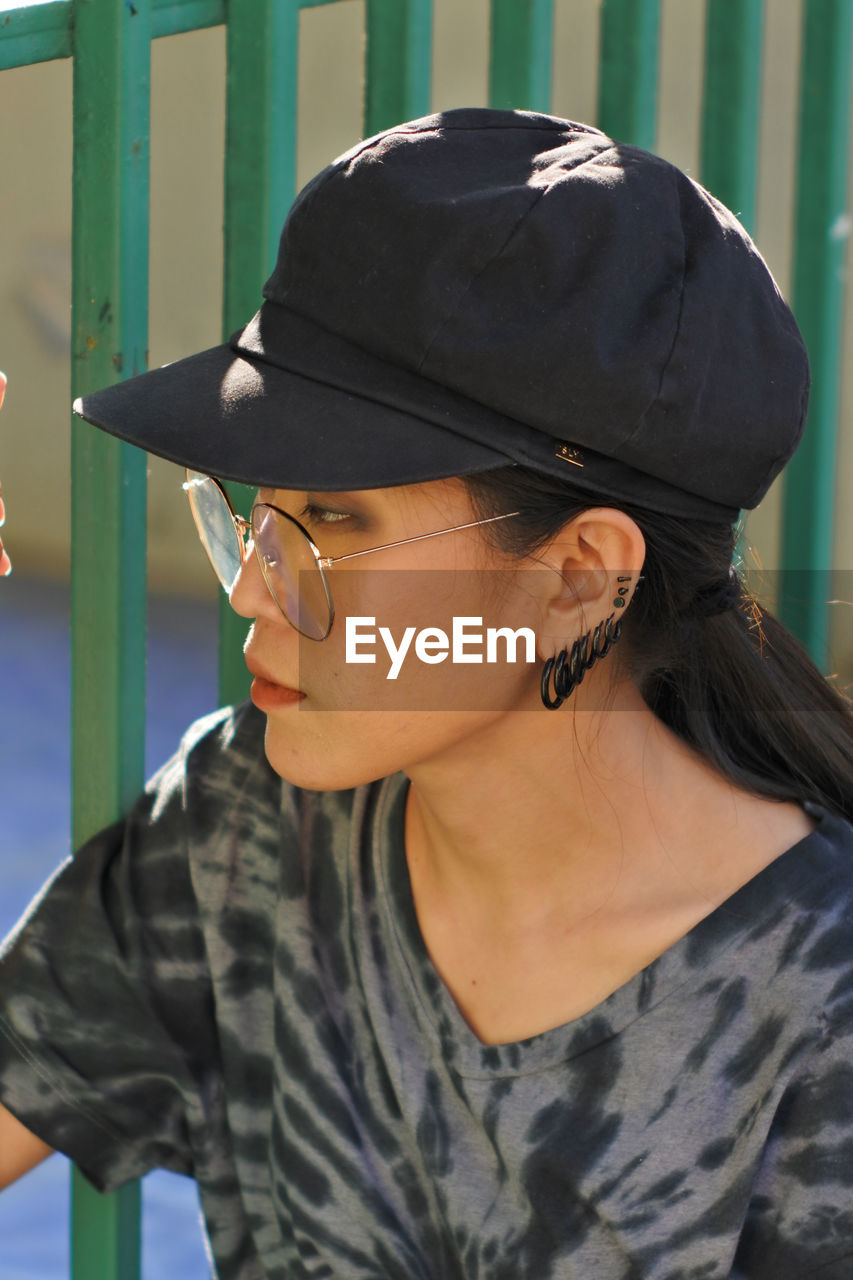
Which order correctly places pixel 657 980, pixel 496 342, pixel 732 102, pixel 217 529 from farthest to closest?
pixel 732 102 < pixel 217 529 < pixel 657 980 < pixel 496 342

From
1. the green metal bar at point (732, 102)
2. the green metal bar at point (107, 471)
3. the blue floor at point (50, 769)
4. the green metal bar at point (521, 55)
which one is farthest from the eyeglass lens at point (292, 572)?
the blue floor at point (50, 769)

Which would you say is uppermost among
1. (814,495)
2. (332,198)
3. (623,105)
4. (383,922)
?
(623,105)

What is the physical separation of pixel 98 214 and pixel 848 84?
1.01 meters

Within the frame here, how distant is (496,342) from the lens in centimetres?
110

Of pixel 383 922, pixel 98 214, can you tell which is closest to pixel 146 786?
pixel 383 922

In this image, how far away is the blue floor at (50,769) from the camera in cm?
285

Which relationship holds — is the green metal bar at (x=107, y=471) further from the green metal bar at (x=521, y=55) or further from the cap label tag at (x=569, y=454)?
the cap label tag at (x=569, y=454)

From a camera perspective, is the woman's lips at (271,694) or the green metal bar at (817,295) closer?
the woman's lips at (271,694)

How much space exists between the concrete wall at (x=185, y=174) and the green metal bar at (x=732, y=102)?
2.12 m

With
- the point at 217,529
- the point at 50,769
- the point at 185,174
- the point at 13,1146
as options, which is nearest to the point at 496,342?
the point at 217,529

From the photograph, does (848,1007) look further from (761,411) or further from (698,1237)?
(761,411)

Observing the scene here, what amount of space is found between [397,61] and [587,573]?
2.48ft

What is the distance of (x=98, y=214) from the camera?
4.95 ft
